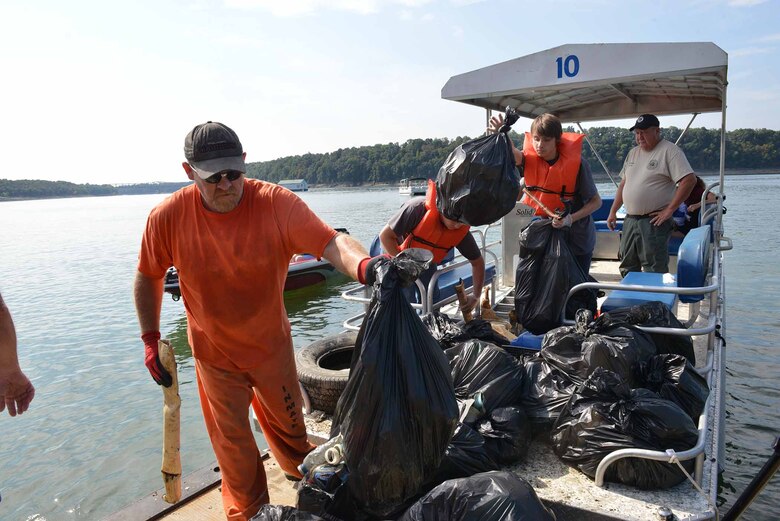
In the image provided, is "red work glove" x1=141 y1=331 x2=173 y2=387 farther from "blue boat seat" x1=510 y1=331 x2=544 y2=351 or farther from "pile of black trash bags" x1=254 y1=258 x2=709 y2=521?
"blue boat seat" x1=510 y1=331 x2=544 y2=351

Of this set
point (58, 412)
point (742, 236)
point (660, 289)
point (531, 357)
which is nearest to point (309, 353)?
point (531, 357)

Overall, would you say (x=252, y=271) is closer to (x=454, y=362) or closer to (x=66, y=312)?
(x=454, y=362)

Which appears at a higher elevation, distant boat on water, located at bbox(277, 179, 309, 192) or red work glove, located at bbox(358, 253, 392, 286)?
distant boat on water, located at bbox(277, 179, 309, 192)

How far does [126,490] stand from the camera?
554cm

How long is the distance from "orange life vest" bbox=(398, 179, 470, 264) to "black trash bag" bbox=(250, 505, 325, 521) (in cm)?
211

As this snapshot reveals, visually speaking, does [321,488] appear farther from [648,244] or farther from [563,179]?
[648,244]

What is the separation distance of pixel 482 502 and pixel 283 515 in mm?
713

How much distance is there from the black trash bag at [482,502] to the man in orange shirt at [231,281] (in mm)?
996

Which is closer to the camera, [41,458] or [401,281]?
[401,281]

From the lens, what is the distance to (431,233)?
3807 millimetres

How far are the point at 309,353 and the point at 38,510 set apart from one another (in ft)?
13.0

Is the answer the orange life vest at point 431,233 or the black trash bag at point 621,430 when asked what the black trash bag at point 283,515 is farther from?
the orange life vest at point 431,233

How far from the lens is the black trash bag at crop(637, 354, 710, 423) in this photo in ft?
8.91

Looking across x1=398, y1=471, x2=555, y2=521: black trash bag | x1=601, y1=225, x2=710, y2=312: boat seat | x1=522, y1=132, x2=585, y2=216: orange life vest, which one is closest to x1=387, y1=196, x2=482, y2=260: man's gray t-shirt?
x1=522, y1=132, x2=585, y2=216: orange life vest
